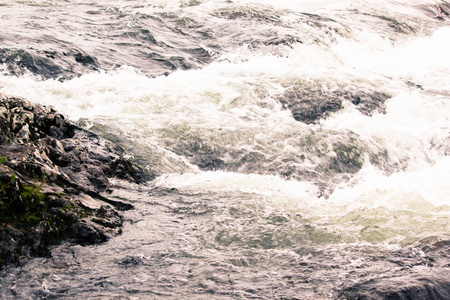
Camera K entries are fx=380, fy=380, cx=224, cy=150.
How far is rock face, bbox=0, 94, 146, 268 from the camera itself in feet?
11.9

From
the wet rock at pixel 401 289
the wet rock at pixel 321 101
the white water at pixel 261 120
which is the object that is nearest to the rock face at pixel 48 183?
the white water at pixel 261 120

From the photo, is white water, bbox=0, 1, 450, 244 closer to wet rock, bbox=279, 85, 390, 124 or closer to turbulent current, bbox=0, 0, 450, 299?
turbulent current, bbox=0, 0, 450, 299

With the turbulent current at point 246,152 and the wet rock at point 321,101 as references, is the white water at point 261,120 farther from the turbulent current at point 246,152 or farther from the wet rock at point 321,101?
the wet rock at point 321,101

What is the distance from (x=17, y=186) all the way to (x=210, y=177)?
336cm

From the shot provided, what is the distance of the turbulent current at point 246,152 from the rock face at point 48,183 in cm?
21

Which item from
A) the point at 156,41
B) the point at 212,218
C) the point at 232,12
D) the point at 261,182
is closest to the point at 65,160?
the point at 212,218

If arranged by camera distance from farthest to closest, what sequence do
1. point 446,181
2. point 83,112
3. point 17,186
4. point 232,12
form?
1. point 232,12
2. point 83,112
3. point 446,181
4. point 17,186

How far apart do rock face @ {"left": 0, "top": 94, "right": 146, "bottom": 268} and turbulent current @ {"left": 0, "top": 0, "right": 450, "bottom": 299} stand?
211mm

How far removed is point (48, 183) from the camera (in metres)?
4.27

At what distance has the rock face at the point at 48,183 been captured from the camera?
3.62m

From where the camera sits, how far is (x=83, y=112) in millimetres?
8328

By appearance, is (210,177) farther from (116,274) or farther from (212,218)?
(116,274)

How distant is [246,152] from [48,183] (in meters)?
3.99

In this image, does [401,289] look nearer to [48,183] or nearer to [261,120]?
[48,183]
